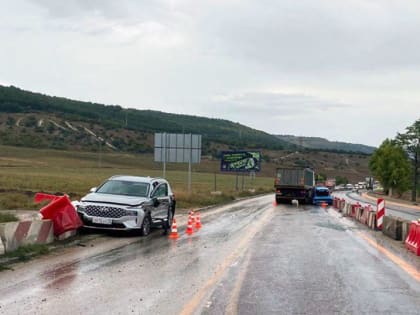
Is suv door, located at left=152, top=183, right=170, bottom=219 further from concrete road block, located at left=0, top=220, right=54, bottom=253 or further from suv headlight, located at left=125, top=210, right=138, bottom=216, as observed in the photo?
concrete road block, located at left=0, top=220, right=54, bottom=253

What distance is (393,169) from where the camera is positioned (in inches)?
4225

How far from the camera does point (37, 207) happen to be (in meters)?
25.8

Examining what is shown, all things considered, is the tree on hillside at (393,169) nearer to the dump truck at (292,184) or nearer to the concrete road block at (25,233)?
the dump truck at (292,184)

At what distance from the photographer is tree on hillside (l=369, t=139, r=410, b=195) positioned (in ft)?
351

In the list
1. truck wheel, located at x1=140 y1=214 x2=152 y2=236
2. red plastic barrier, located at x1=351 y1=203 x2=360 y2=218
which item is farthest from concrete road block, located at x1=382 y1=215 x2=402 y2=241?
red plastic barrier, located at x1=351 y1=203 x2=360 y2=218

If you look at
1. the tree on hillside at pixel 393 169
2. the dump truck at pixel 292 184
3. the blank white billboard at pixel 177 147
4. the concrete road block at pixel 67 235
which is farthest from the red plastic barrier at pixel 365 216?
the tree on hillside at pixel 393 169

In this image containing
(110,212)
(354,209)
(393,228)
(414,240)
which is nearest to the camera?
(414,240)

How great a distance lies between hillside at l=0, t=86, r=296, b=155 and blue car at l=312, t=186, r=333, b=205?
8819cm

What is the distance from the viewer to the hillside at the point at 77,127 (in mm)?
144000

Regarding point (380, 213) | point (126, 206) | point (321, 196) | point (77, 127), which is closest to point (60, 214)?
point (126, 206)

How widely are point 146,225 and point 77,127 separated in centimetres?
14117

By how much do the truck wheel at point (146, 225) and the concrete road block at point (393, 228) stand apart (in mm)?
7274

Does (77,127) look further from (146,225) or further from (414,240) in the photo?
(414,240)

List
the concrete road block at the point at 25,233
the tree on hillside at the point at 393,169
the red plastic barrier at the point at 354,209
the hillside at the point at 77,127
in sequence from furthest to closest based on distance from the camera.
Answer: the hillside at the point at 77,127 < the tree on hillside at the point at 393,169 < the red plastic barrier at the point at 354,209 < the concrete road block at the point at 25,233
